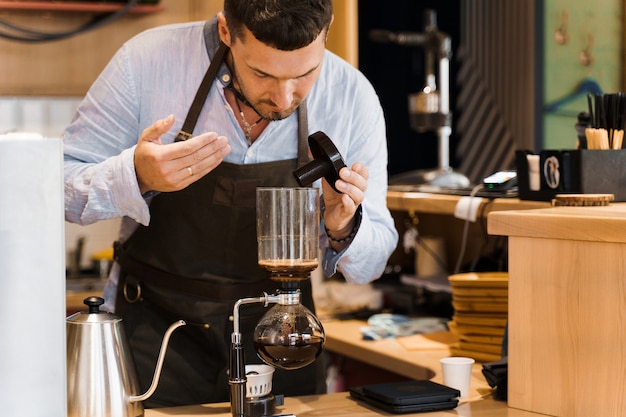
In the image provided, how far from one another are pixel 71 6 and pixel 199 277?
8.24ft

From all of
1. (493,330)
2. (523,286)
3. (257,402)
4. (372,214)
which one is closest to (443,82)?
(493,330)

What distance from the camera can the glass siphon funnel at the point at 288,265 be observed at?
5.83ft

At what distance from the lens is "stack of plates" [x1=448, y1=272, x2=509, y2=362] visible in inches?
104

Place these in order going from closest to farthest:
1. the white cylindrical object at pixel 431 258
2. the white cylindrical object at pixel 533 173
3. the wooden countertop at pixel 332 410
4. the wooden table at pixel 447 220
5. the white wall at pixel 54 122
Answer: the wooden countertop at pixel 332 410, the white cylindrical object at pixel 533 173, the wooden table at pixel 447 220, the white cylindrical object at pixel 431 258, the white wall at pixel 54 122

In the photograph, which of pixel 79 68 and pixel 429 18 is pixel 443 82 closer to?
pixel 429 18

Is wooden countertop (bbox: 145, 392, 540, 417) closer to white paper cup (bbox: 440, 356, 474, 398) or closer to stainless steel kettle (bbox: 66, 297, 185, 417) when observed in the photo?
white paper cup (bbox: 440, 356, 474, 398)

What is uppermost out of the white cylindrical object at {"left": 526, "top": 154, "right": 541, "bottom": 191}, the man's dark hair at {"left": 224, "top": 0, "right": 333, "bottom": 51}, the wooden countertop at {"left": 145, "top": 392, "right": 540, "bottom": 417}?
the man's dark hair at {"left": 224, "top": 0, "right": 333, "bottom": 51}

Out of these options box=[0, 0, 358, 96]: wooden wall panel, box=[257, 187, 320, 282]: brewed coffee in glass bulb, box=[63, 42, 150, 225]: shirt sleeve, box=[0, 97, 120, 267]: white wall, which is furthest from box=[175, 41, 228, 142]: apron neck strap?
box=[0, 97, 120, 267]: white wall

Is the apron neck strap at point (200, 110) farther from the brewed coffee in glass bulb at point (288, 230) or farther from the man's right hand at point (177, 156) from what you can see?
the brewed coffee in glass bulb at point (288, 230)

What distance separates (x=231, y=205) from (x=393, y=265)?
162 centimetres

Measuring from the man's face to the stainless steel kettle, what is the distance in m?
0.52

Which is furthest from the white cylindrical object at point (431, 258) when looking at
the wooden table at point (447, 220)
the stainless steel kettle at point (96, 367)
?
the stainless steel kettle at point (96, 367)

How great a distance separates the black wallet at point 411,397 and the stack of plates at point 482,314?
2.13 ft

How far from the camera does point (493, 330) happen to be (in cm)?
266
